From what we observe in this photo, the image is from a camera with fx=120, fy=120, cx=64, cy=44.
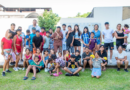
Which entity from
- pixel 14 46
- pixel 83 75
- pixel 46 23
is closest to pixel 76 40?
pixel 83 75

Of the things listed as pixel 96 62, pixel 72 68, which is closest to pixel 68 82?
pixel 72 68

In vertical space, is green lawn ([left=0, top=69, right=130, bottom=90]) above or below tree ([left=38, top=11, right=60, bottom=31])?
below

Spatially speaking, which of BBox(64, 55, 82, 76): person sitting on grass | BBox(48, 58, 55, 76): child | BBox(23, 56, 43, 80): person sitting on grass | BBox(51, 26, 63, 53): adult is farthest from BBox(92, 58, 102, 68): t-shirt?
BBox(23, 56, 43, 80): person sitting on grass

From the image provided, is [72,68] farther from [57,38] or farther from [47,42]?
[47,42]

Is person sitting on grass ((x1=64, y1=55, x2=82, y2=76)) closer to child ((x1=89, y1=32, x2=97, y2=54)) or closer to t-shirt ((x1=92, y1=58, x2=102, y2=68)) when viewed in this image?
t-shirt ((x1=92, y1=58, x2=102, y2=68))

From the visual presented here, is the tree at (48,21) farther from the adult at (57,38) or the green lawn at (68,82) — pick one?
the green lawn at (68,82)

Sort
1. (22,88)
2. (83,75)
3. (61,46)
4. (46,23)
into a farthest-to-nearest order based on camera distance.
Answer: (46,23) → (61,46) → (83,75) → (22,88)

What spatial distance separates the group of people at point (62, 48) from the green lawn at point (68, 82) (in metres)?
0.23

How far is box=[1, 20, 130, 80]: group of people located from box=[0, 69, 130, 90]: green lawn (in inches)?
9.1

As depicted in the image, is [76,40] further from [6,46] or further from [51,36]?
[6,46]

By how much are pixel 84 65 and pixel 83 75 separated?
2.06 feet

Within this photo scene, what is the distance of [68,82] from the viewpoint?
3.83 meters

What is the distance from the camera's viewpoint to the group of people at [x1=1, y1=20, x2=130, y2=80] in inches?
176

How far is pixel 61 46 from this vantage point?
5.73 m
